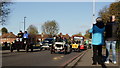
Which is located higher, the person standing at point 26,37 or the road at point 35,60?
the person standing at point 26,37

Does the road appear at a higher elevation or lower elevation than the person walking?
lower

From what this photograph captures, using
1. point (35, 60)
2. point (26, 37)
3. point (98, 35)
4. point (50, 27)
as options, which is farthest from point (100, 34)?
point (50, 27)

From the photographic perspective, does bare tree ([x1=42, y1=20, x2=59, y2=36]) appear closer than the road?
No

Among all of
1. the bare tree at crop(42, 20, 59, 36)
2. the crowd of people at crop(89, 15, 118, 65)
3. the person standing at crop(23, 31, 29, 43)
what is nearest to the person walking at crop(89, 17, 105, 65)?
the crowd of people at crop(89, 15, 118, 65)

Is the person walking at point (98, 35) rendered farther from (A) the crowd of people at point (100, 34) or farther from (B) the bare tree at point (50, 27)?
(B) the bare tree at point (50, 27)

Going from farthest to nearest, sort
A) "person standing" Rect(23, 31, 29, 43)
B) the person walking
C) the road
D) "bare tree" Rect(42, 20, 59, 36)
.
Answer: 1. "bare tree" Rect(42, 20, 59, 36)
2. "person standing" Rect(23, 31, 29, 43)
3. the road
4. the person walking

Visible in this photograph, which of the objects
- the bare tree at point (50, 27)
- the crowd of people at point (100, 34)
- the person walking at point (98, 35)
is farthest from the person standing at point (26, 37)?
the bare tree at point (50, 27)

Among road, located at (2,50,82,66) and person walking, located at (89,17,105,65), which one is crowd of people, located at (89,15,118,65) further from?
road, located at (2,50,82,66)

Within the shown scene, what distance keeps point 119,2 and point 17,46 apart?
4052cm

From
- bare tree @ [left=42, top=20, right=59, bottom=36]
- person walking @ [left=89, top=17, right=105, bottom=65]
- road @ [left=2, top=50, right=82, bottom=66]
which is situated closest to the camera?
person walking @ [left=89, top=17, right=105, bottom=65]

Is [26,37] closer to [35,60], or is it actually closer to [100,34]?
[35,60]

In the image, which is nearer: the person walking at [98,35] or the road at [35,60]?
the person walking at [98,35]

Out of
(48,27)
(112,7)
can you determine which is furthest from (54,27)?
(112,7)

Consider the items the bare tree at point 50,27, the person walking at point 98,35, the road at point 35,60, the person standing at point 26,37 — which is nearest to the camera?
the person walking at point 98,35
